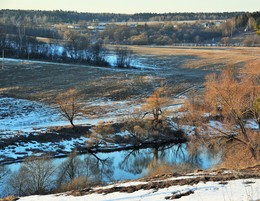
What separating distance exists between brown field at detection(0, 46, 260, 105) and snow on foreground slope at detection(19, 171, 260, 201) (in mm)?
41825

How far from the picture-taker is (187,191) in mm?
10656

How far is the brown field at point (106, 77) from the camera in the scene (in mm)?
57109

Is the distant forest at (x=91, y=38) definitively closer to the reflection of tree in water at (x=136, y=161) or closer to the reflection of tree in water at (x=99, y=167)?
the reflection of tree in water at (x=136, y=161)

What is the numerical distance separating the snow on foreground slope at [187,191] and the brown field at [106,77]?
1647 inches

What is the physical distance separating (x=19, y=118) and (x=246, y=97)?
29.5 m

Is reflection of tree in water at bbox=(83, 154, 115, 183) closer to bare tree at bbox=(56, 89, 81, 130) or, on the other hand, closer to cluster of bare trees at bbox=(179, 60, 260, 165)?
bare tree at bbox=(56, 89, 81, 130)

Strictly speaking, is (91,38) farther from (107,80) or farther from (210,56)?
(107,80)

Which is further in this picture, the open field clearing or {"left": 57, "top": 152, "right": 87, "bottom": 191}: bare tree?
the open field clearing

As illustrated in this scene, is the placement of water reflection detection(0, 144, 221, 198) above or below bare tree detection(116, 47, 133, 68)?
below

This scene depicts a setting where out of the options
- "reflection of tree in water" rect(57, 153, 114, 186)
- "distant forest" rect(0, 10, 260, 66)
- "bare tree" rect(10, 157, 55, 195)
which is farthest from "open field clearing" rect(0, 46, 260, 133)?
"bare tree" rect(10, 157, 55, 195)

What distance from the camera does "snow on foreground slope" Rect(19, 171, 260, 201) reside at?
9695 millimetres

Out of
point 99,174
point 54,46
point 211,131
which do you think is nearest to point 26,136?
point 99,174

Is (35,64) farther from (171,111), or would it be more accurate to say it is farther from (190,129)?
(190,129)

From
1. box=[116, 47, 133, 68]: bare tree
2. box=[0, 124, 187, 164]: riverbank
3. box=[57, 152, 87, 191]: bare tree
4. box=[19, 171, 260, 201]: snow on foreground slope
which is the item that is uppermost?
box=[19, 171, 260, 201]: snow on foreground slope
